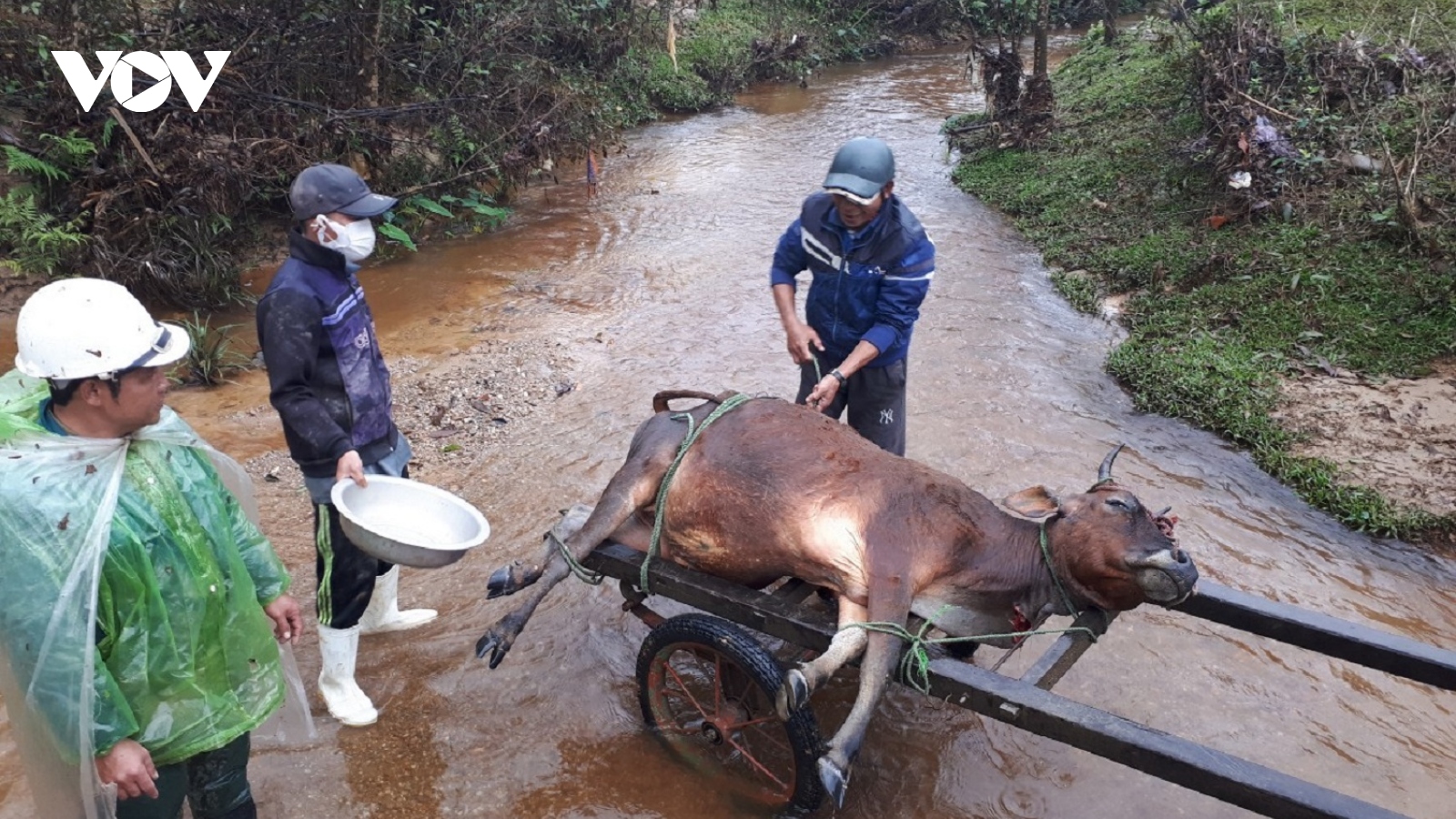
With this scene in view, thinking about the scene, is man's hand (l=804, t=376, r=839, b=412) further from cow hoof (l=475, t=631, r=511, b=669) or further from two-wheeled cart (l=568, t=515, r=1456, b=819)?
cow hoof (l=475, t=631, r=511, b=669)

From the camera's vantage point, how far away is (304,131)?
8.77 m

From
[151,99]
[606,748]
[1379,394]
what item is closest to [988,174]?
[1379,394]

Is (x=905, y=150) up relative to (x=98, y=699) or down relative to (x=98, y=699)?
down

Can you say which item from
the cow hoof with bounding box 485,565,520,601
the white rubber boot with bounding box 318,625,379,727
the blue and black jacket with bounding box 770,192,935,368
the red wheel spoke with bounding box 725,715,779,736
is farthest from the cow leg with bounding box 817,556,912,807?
the white rubber boot with bounding box 318,625,379,727

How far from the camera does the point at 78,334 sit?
82.4 inches

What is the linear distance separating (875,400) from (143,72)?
7730 mm

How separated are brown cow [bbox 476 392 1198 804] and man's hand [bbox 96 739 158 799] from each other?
1.07m

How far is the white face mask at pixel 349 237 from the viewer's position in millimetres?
3105

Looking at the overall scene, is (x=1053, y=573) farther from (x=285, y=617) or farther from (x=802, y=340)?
(x=285, y=617)

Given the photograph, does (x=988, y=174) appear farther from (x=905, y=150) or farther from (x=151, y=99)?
(x=151, y=99)

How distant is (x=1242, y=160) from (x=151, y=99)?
9899 millimetres

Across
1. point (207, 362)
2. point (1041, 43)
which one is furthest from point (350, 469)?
point (1041, 43)

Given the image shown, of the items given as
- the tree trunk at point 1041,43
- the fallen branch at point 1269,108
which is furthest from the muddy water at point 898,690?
the tree trunk at point 1041,43

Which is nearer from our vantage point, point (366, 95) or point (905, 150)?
point (366, 95)
